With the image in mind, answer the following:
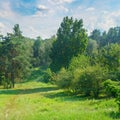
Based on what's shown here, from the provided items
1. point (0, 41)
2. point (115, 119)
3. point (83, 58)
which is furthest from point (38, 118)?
point (0, 41)

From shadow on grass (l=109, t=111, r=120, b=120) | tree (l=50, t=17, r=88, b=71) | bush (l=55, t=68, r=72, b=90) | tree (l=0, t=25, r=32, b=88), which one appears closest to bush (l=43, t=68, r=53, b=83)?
tree (l=50, t=17, r=88, b=71)

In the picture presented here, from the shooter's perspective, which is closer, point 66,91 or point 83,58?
point 66,91

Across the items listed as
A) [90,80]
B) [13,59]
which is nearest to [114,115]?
[90,80]

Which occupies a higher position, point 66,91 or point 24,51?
point 24,51

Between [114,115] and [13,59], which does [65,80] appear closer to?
[13,59]

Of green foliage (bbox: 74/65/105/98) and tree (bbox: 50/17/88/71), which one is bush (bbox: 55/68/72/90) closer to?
green foliage (bbox: 74/65/105/98)

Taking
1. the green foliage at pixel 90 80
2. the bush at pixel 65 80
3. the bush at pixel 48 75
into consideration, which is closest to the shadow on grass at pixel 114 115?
the green foliage at pixel 90 80

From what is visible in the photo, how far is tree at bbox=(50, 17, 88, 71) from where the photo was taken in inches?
2899

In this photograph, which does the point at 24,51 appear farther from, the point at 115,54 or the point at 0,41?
the point at 115,54

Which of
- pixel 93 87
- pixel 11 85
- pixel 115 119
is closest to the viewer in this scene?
pixel 115 119

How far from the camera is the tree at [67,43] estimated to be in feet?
242

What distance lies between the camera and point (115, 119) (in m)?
16.8

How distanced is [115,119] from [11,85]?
57.6 m

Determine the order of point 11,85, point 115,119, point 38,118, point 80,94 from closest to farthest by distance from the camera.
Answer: point 115,119, point 38,118, point 80,94, point 11,85
